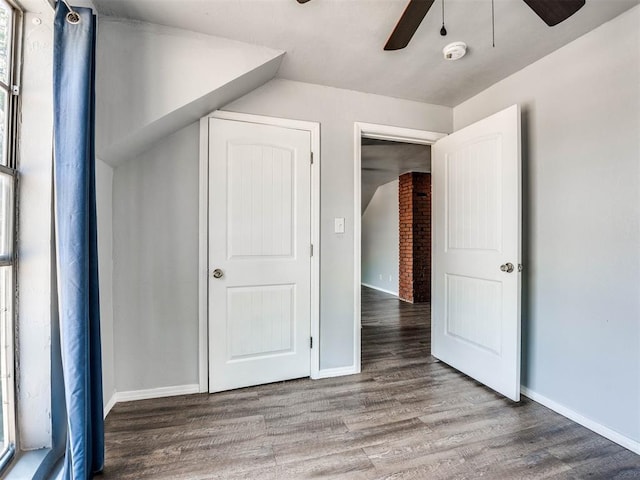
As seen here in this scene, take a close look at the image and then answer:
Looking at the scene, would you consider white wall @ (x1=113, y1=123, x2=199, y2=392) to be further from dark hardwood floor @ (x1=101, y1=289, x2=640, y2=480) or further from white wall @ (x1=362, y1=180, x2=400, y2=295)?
white wall @ (x1=362, y1=180, x2=400, y2=295)

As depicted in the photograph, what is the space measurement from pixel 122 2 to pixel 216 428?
7.83ft

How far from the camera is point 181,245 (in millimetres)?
2213

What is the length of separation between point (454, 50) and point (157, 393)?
2978 millimetres

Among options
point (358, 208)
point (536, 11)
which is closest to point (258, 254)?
point (358, 208)

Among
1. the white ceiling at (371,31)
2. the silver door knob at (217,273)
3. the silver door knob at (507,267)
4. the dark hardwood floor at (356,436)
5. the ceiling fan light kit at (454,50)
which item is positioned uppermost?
the white ceiling at (371,31)

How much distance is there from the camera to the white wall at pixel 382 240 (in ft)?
21.8

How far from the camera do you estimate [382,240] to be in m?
7.18

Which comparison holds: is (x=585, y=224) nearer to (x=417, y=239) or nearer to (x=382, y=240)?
(x=417, y=239)

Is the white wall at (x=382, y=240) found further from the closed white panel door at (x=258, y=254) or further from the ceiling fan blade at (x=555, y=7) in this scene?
the ceiling fan blade at (x=555, y=7)

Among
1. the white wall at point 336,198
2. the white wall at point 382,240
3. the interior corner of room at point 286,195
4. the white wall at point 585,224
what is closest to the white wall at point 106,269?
the interior corner of room at point 286,195

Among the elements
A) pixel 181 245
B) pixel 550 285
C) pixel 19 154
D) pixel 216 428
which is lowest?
pixel 216 428

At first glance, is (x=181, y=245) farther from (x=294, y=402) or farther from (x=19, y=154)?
(x=294, y=402)

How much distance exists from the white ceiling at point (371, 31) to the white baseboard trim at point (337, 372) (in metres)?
2.27

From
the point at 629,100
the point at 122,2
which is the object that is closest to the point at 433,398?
the point at 629,100
